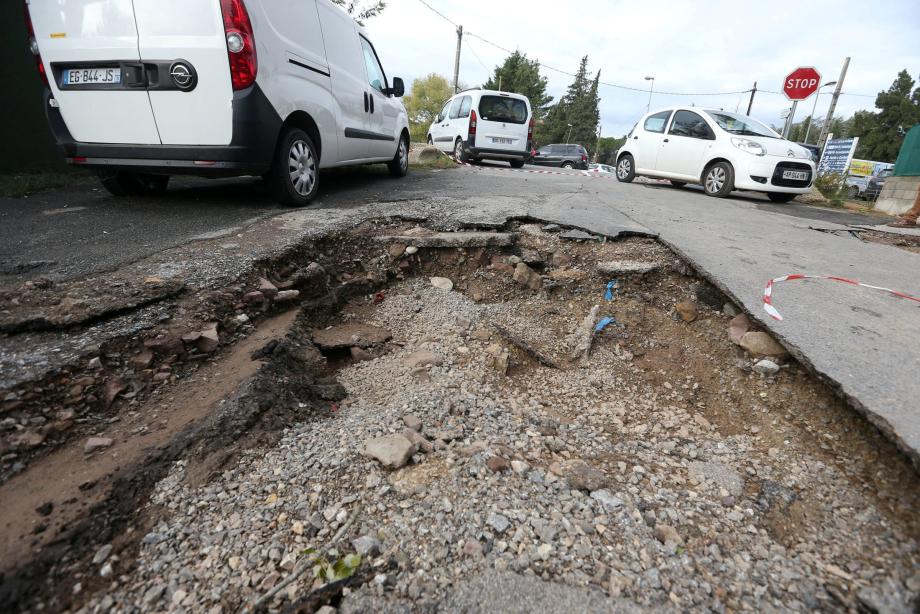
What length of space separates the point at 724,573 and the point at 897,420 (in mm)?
925

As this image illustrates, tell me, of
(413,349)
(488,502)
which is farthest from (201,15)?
(488,502)

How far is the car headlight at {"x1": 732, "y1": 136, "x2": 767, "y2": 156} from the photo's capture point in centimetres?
734

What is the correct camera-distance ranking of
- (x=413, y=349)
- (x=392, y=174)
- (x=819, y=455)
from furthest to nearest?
(x=392, y=174), (x=413, y=349), (x=819, y=455)

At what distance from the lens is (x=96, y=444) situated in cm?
165

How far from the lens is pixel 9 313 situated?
2.11 meters

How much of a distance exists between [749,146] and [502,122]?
18.6 ft

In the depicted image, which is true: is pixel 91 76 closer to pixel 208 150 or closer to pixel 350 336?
pixel 208 150

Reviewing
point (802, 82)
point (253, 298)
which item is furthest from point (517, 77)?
point (253, 298)

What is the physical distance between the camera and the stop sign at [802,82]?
480 inches

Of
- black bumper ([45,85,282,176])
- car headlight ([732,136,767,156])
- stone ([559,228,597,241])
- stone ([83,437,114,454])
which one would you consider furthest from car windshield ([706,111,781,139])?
stone ([83,437,114,454])

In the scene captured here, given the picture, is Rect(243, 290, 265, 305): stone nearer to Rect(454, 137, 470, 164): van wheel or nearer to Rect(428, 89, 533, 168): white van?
Rect(428, 89, 533, 168): white van

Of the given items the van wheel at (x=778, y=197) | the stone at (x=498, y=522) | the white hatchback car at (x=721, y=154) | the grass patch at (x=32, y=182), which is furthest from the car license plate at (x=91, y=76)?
the van wheel at (x=778, y=197)

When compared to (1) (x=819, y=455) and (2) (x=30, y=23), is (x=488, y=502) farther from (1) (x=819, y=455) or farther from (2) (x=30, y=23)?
(2) (x=30, y=23)

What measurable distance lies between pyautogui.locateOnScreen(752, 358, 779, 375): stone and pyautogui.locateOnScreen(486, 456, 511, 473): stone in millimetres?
1502
